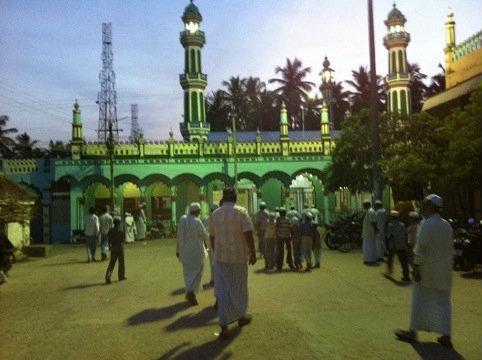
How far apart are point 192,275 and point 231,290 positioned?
239 cm

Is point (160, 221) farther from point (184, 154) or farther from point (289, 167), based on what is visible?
point (289, 167)

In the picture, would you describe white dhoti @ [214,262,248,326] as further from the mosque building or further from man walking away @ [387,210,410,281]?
the mosque building

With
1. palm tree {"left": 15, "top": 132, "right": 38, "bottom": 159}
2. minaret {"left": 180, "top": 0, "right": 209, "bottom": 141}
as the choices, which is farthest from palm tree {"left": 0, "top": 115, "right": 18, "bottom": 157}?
minaret {"left": 180, "top": 0, "right": 209, "bottom": 141}

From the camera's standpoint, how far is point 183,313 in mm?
7996

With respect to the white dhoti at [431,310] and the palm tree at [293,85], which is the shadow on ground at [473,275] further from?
the palm tree at [293,85]

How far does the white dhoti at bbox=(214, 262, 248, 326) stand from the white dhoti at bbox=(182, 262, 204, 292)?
2138 millimetres

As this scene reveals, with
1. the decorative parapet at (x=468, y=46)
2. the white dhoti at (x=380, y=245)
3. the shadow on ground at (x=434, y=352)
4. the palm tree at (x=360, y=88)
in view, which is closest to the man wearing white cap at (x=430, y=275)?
the shadow on ground at (x=434, y=352)

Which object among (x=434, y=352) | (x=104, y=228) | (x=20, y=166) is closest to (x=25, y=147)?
(x=20, y=166)

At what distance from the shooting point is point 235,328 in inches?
267

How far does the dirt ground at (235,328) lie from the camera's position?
5.79 m

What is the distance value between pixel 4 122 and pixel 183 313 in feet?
145

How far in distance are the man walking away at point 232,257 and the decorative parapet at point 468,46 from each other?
17.0m

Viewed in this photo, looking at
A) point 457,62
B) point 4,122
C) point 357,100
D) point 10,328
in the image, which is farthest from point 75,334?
point 357,100

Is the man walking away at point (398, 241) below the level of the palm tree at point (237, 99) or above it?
below
